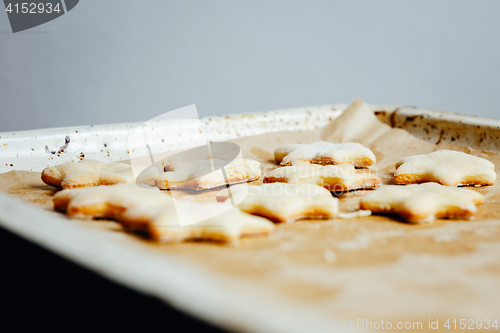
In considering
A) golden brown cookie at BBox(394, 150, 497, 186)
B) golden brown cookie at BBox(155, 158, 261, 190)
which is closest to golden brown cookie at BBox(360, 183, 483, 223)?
golden brown cookie at BBox(394, 150, 497, 186)

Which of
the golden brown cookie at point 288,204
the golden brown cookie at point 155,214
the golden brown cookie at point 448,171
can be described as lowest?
the golden brown cookie at point 448,171

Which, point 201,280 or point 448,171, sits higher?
point 201,280

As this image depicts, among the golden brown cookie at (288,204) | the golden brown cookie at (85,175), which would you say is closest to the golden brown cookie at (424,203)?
the golden brown cookie at (288,204)

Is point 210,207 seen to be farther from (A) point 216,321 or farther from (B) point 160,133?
(B) point 160,133

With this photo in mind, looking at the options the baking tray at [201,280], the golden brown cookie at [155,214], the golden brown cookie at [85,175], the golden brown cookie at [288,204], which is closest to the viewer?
the baking tray at [201,280]

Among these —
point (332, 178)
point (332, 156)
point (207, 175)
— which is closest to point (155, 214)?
point (207, 175)

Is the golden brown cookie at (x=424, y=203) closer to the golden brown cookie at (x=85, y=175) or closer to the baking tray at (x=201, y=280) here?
the baking tray at (x=201, y=280)

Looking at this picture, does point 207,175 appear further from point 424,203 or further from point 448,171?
point 448,171
